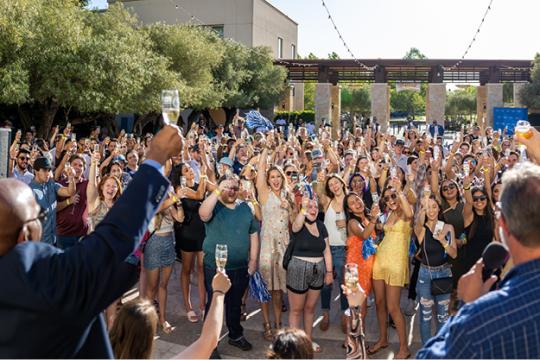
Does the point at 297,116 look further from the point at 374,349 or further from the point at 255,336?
the point at 374,349

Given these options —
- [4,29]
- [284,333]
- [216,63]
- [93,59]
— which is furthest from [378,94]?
[284,333]

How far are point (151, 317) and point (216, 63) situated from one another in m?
27.0

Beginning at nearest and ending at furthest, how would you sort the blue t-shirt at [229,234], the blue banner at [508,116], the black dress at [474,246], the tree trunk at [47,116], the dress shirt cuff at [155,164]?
the dress shirt cuff at [155,164]
the blue t-shirt at [229,234]
the black dress at [474,246]
the tree trunk at [47,116]
the blue banner at [508,116]

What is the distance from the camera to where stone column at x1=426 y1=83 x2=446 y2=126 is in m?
34.2

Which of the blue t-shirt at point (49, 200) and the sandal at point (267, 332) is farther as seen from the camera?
the blue t-shirt at point (49, 200)

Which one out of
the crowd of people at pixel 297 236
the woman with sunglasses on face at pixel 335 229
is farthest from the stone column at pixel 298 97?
the woman with sunglasses on face at pixel 335 229

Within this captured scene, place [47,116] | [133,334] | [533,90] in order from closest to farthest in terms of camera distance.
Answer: [133,334], [47,116], [533,90]

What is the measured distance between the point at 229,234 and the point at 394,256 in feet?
5.60

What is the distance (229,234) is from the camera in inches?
215

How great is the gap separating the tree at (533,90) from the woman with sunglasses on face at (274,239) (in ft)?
108

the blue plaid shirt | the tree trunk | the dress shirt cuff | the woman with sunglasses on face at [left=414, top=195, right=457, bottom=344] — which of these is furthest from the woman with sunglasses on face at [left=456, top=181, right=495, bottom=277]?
the tree trunk

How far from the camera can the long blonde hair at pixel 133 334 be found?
2.48 m

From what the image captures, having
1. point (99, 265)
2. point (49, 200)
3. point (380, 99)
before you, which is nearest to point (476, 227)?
point (49, 200)

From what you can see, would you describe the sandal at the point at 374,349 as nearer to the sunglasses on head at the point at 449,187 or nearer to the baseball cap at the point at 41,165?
the sunglasses on head at the point at 449,187
